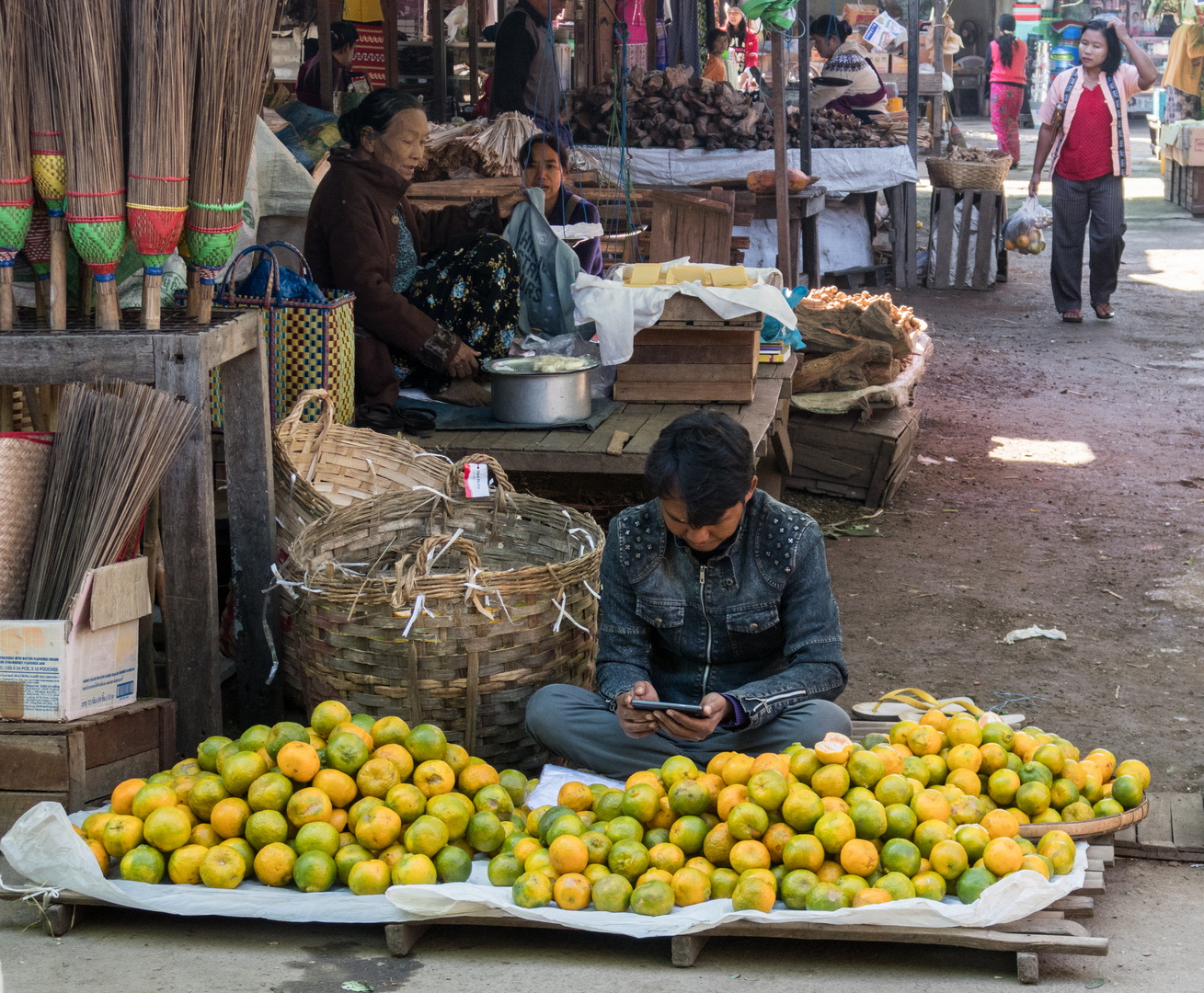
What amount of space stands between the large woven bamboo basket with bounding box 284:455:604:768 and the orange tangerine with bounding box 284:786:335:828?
46 cm

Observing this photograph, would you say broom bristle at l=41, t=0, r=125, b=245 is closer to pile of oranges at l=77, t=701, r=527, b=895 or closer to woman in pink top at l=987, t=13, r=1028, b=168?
pile of oranges at l=77, t=701, r=527, b=895

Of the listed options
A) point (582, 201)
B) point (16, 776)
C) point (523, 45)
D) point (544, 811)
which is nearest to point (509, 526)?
point (544, 811)

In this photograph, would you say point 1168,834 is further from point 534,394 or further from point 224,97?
point 224,97

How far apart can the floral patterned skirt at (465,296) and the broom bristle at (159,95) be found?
2030 millimetres

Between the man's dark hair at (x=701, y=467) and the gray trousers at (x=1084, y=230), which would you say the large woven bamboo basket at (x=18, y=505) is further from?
the gray trousers at (x=1084, y=230)

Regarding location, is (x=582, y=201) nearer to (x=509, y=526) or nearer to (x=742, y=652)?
(x=509, y=526)

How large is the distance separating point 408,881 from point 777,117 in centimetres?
497

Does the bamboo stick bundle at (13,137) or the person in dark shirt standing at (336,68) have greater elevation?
the person in dark shirt standing at (336,68)

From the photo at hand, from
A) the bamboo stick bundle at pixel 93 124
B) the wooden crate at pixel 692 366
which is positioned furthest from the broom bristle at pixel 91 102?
the wooden crate at pixel 692 366

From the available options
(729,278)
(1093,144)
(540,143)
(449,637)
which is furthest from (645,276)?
(1093,144)

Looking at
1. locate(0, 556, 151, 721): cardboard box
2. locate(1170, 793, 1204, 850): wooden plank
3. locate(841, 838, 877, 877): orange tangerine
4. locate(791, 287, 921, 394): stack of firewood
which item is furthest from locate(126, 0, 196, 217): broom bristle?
locate(791, 287, 921, 394): stack of firewood

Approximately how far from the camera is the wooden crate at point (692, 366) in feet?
15.6

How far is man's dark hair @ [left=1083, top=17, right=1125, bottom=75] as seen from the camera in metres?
8.64

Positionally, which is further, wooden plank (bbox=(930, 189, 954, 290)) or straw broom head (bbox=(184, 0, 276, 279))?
wooden plank (bbox=(930, 189, 954, 290))
